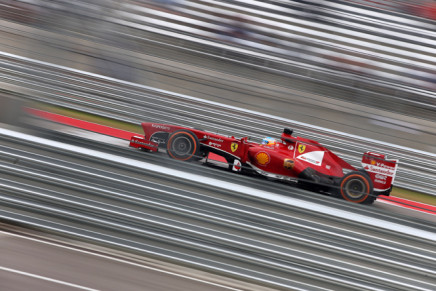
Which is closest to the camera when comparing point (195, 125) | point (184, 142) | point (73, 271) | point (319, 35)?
point (73, 271)

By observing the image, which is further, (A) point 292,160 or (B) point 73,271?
(A) point 292,160

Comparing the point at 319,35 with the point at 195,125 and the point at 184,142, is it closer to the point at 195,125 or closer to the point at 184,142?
the point at 184,142

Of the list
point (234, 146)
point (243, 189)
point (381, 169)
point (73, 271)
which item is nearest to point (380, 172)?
point (381, 169)

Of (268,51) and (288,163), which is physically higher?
(268,51)

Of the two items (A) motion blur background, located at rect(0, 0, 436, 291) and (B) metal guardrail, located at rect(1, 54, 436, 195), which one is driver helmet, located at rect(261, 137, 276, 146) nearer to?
(A) motion blur background, located at rect(0, 0, 436, 291)

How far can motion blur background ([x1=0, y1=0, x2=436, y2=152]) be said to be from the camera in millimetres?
3312

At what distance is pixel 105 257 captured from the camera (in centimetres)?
284

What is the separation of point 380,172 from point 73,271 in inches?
121

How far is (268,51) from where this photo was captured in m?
4.46

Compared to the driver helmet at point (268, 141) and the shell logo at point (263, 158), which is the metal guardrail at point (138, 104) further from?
the shell logo at point (263, 158)

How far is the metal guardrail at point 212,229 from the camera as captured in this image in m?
2.77

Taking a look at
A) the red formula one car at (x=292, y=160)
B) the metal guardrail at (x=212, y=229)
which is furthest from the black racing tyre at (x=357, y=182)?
the metal guardrail at (x=212, y=229)

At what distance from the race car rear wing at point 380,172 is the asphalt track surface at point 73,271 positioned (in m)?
2.20

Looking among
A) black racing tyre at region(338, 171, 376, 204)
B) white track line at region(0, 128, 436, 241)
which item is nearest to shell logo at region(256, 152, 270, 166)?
black racing tyre at region(338, 171, 376, 204)
